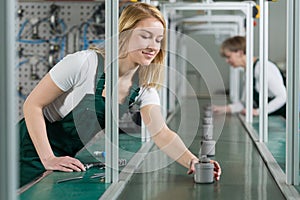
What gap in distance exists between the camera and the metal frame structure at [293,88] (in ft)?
6.44

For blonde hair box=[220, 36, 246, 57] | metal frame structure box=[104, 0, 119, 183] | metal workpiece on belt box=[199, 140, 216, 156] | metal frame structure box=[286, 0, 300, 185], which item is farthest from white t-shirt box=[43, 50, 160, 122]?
blonde hair box=[220, 36, 246, 57]

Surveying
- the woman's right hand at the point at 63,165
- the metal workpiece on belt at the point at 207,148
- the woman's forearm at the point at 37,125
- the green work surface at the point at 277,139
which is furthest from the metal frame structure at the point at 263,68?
the woman's forearm at the point at 37,125

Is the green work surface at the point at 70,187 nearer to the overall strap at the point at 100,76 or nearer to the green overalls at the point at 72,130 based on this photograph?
the green overalls at the point at 72,130

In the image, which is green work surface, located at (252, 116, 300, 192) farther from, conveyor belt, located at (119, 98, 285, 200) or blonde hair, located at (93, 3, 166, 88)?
blonde hair, located at (93, 3, 166, 88)

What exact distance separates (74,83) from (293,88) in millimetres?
774

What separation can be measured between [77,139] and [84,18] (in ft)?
8.02

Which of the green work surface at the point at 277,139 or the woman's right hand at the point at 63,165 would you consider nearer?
the woman's right hand at the point at 63,165

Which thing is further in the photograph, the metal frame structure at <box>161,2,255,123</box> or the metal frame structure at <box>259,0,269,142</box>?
the metal frame structure at <box>161,2,255,123</box>

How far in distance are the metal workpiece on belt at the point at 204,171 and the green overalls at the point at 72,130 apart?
1.45ft

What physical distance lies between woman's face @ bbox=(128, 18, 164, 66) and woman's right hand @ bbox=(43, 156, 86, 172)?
1.42ft

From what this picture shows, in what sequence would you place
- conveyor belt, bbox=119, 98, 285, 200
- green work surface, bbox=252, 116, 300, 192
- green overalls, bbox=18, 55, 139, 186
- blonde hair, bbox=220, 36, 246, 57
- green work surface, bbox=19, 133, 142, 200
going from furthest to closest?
blonde hair, bbox=220, 36, 246, 57 < green work surface, bbox=252, 116, 300, 192 < green overalls, bbox=18, 55, 139, 186 < conveyor belt, bbox=119, 98, 285, 200 < green work surface, bbox=19, 133, 142, 200

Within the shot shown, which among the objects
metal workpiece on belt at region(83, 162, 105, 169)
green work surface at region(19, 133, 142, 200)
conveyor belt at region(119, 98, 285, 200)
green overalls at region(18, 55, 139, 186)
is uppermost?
green overalls at region(18, 55, 139, 186)

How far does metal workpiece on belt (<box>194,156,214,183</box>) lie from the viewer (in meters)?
1.96

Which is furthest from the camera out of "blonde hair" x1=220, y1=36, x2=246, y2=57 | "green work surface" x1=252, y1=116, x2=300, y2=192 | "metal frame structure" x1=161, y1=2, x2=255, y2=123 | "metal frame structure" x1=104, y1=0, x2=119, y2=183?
"blonde hair" x1=220, y1=36, x2=246, y2=57
